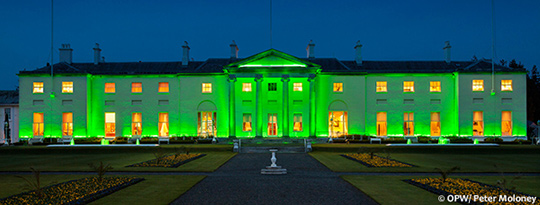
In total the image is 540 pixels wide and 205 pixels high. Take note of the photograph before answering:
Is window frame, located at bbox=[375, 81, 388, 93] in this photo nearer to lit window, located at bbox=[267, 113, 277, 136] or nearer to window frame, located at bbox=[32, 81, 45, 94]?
lit window, located at bbox=[267, 113, 277, 136]

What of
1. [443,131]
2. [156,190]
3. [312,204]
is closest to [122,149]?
[156,190]

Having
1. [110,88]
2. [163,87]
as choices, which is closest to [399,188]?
[163,87]

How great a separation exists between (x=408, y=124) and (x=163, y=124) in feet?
84.3

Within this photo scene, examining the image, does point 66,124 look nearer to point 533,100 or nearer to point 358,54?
point 358,54

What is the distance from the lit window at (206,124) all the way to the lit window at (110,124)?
9.04 m

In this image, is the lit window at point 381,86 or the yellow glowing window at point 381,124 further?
the lit window at point 381,86

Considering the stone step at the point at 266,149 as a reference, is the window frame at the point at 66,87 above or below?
above

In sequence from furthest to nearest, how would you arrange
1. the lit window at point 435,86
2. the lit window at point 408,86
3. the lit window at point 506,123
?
the lit window at point 408,86, the lit window at point 435,86, the lit window at point 506,123

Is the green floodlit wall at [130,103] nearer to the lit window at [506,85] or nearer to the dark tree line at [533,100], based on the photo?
the lit window at [506,85]

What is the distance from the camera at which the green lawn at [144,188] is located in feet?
37.0

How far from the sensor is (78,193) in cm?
1180

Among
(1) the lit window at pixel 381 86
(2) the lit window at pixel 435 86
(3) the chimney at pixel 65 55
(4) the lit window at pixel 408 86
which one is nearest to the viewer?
(2) the lit window at pixel 435 86

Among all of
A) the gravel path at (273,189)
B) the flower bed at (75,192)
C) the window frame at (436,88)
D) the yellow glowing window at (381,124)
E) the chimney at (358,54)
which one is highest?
the chimney at (358,54)

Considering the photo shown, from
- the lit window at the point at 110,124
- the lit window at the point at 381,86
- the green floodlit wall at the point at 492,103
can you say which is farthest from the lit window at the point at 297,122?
the lit window at the point at 110,124
